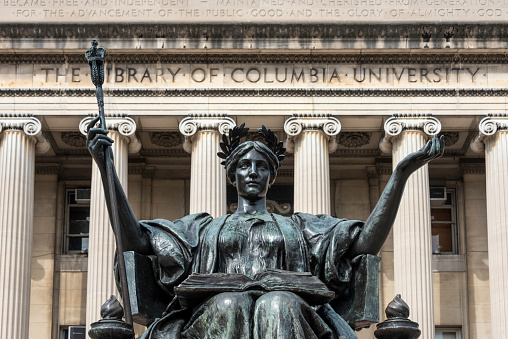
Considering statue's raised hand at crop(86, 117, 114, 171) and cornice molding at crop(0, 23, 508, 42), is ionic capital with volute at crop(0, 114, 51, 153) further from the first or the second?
statue's raised hand at crop(86, 117, 114, 171)

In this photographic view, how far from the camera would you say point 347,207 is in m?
48.8

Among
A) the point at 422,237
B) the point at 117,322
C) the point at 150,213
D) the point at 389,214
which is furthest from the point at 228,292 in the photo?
the point at 150,213

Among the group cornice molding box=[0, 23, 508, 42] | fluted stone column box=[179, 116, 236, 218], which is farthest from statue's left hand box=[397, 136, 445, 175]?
cornice molding box=[0, 23, 508, 42]

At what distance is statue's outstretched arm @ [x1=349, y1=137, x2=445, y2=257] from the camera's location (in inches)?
386

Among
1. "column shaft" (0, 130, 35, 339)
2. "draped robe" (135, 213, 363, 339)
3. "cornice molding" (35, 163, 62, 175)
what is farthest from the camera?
"cornice molding" (35, 163, 62, 175)

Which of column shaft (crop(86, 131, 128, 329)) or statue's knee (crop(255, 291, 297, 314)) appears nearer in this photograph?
statue's knee (crop(255, 291, 297, 314))

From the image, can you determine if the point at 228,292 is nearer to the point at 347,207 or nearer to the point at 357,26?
the point at 357,26

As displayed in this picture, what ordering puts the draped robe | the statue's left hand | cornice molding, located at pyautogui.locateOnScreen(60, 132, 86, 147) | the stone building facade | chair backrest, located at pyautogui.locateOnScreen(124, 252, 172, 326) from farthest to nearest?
1. cornice molding, located at pyautogui.locateOnScreen(60, 132, 86, 147)
2. the stone building facade
3. the draped robe
4. chair backrest, located at pyautogui.locateOnScreen(124, 252, 172, 326)
5. the statue's left hand

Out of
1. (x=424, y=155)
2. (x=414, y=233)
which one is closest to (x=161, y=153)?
(x=414, y=233)

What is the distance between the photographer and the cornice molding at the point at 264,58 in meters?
43.2

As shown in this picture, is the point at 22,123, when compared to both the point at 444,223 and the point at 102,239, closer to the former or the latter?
the point at 102,239

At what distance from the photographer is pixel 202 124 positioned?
43.1m

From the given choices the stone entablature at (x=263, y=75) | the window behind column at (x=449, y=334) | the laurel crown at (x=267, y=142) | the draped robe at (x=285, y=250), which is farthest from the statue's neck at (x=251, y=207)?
the window behind column at (x=449, y=334)

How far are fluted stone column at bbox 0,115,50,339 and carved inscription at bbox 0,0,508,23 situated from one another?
3.61m
